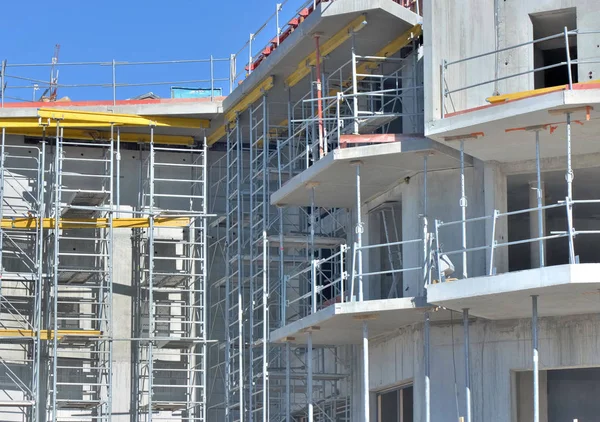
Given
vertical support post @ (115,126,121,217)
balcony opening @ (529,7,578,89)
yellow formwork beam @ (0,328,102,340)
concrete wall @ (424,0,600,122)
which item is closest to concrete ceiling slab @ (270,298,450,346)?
concrete wall @ (424,0,600,122)

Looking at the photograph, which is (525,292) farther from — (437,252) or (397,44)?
(397,44)

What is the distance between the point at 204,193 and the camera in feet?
122

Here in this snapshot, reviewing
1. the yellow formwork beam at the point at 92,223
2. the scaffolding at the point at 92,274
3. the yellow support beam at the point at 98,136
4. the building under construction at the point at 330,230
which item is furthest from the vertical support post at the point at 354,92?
the yellow support beam at the point at 98,136

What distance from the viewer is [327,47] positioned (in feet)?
102

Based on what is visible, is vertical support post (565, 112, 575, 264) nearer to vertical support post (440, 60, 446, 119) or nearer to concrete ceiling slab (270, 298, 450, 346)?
vertical support post (440, 60, 446, 119)

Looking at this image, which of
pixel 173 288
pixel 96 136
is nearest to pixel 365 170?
pixel 173 288

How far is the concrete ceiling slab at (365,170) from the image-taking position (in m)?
27.0

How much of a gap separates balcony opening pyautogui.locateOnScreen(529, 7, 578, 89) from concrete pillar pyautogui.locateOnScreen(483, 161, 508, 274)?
175 cm

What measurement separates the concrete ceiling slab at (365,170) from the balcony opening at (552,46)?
2127 millimetres

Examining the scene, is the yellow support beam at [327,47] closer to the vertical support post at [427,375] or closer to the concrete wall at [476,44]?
the concrete wall at [476,44]

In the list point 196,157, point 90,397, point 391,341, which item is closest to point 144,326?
point 90,397

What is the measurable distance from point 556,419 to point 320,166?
266 inches

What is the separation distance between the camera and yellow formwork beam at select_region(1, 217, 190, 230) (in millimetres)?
36625

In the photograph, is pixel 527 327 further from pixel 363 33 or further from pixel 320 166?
pixel 363 33
